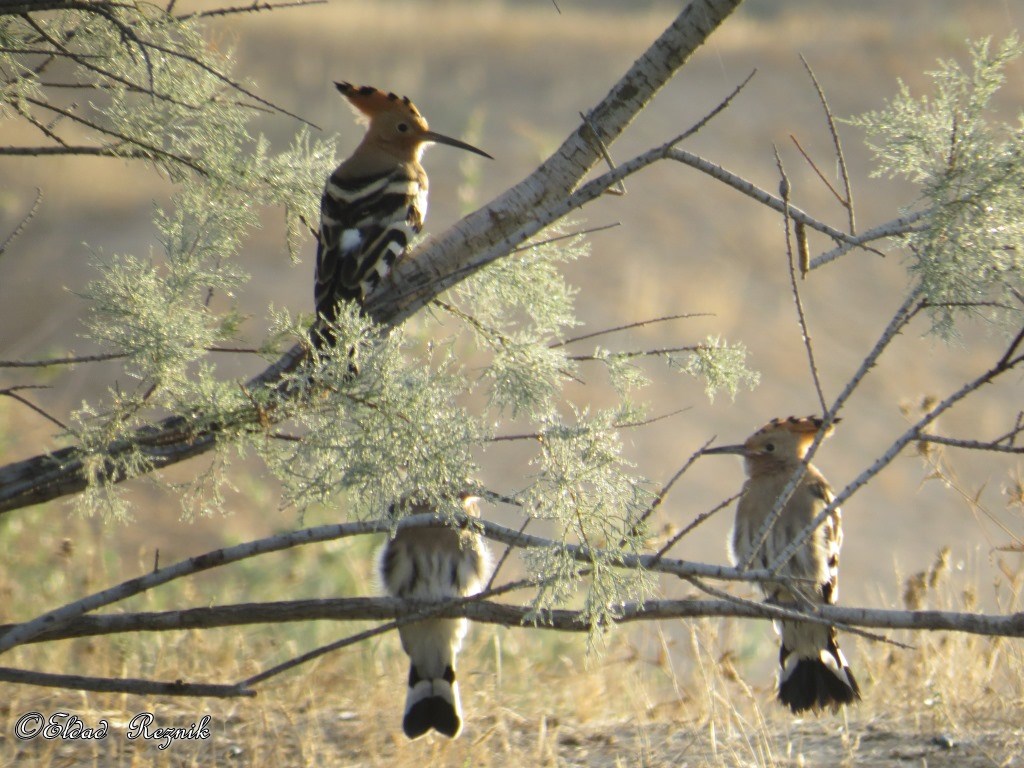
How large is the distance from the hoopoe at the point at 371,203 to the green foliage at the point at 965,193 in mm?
1146

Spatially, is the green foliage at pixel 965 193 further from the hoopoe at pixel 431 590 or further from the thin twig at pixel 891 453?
the hoopoe at pixel 431 590

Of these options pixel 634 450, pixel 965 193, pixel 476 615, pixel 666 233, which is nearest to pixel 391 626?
pixel 476 615

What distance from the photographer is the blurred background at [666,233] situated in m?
9.40

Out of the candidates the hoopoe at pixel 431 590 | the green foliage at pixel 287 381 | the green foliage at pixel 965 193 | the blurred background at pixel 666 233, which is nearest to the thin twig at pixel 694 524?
the green foliage at pixel 287 381

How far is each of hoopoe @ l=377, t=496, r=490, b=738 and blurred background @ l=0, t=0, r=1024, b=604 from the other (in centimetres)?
223

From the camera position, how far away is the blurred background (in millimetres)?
9398

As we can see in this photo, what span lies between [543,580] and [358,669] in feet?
7.31

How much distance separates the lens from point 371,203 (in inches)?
141

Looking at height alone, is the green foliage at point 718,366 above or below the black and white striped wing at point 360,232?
below

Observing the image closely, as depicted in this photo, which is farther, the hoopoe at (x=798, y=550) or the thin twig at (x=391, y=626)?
the hoopoe at (x=798, y=550)

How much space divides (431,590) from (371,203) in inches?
41.1

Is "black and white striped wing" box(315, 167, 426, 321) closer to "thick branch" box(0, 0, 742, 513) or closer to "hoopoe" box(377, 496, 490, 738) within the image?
"thick branch" box(0, 0, 742, 513)

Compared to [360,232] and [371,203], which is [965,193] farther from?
[371,203]

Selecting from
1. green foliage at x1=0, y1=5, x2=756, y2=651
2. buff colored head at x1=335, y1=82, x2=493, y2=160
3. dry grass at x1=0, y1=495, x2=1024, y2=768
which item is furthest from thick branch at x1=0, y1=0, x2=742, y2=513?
buff colored head at x1=335, y1=82, x2=493, y2=160
